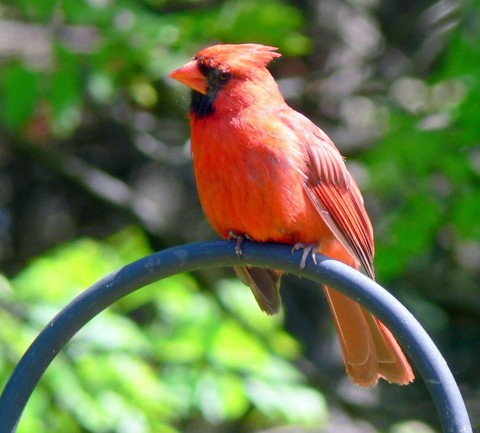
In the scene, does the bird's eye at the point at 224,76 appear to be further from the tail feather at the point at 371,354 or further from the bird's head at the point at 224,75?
the tail feather at the point at 371,354

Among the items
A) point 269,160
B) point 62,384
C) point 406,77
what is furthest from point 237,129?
point 406,77

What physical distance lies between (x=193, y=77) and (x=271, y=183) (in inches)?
19.9

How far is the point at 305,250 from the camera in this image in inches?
123

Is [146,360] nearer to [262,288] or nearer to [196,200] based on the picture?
[262,288]

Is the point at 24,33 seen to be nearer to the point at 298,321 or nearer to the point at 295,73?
the point at 295,73

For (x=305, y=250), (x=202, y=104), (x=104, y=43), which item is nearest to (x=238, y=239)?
(x=305, y=250)

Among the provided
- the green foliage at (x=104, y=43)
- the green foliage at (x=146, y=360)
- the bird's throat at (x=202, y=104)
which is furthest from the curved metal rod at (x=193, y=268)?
the green foliage at (x=104, y=43)

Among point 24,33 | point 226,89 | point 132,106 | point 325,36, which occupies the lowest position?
point 226,89

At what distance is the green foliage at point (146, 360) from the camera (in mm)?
4602

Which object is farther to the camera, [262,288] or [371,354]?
[262,288]

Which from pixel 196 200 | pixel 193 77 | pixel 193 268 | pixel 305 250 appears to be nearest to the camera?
pixel 193 268

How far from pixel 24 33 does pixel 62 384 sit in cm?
192

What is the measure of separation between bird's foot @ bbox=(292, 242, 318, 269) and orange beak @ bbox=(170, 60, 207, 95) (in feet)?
2.26

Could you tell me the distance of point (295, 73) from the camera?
687cm
